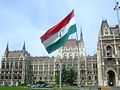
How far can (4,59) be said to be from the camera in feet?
494

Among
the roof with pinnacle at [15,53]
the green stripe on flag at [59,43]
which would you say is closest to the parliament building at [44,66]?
the roof with pinnacle at [15,53]

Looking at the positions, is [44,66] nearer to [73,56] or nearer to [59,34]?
[73,56]

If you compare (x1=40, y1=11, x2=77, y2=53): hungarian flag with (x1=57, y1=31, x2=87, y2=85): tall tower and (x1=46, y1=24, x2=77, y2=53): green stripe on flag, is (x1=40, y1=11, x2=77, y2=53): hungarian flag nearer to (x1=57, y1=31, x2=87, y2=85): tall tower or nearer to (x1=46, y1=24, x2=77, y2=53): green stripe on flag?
(x1=46, y1=24, x2=77, y2=53): green stripe on flag

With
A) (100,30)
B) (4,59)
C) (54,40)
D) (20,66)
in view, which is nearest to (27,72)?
(20,66)

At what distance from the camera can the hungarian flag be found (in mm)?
20084

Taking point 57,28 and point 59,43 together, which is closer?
point 59,43

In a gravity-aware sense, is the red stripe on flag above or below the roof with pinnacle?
below

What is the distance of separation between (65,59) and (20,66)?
97.2ft

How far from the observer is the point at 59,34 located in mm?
20203

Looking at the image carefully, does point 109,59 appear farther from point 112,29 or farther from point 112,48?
point 112,29

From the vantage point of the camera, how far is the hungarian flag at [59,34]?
2008cm

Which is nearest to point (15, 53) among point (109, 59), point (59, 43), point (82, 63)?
point (82, 63)

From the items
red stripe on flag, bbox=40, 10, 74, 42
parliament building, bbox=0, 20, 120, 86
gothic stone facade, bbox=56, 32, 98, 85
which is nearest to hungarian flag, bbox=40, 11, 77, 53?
red stripe on flag, bbox=40, 10, 74, 42

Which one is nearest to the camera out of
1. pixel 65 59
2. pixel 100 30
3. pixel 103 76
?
pixel 103 76
